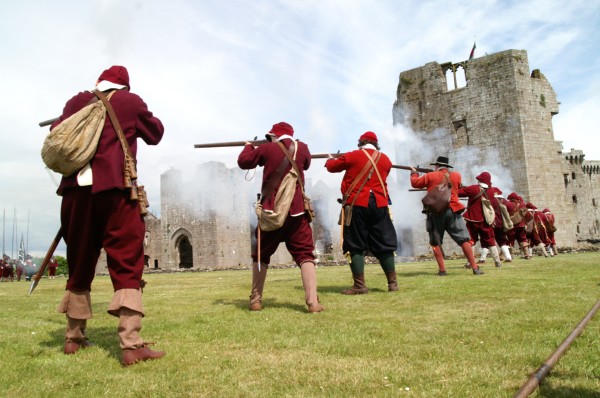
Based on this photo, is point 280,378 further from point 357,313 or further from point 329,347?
point 357,313

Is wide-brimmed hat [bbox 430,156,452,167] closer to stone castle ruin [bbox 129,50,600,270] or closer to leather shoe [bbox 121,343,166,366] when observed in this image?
leather shoe [bbox 121,343,166,366]

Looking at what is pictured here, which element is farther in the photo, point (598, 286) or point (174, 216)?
point (174, 216)

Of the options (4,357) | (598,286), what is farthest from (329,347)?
(598,286)

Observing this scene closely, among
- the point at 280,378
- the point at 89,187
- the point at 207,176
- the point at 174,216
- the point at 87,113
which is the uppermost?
the point at 207,176

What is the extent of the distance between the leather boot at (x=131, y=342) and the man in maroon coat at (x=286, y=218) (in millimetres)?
1944

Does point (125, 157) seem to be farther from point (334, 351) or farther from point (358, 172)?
point (358, 172)

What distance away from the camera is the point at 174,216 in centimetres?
3622

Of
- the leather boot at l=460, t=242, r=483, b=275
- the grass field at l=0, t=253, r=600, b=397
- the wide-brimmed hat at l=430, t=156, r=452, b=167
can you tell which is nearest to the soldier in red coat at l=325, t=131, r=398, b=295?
the grass field at l=0, t=253, r=600, b=397

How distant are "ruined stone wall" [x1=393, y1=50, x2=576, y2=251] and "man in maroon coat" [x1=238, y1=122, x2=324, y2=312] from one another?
2242cm

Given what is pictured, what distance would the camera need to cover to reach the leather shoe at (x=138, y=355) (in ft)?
9.55

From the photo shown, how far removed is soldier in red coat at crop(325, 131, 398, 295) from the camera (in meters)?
6.05

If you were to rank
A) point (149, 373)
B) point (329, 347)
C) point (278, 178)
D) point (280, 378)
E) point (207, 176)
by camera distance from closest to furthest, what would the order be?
point (280, 378) → point (149, 373) → point (329, 347) → point (278, 178) → point (207, 176)

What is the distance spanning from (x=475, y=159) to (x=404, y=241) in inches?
242

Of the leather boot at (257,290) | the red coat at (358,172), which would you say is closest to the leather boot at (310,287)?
the leather boot at (257,290)
